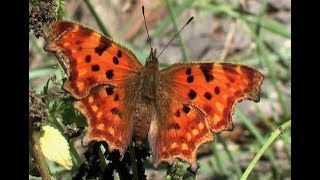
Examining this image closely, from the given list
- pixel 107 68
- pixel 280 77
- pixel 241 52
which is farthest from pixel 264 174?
pixel 107 68

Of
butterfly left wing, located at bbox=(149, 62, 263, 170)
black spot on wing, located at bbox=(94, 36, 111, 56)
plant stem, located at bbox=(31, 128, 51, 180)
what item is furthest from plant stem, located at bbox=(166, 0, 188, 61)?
plant stem, located at bbox=(31, 128, 51, 180)

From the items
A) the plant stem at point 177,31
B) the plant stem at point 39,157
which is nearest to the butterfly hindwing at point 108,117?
the plant stem at point 39,157

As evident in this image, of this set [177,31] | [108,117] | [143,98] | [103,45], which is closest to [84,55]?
[103,45]

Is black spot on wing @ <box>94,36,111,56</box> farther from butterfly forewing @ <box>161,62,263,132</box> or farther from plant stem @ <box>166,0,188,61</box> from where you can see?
plant stem @ <box>166,0,188,61</box>

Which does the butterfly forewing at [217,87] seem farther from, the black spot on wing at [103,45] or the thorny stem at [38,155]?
the thorny stem at [38,155]

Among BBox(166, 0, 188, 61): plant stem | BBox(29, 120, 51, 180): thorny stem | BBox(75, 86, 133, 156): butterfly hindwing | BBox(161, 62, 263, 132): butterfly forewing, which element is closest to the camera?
BBox(29, 120, 51, 180): thorny stem

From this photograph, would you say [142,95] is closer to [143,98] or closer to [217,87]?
[143,98]
